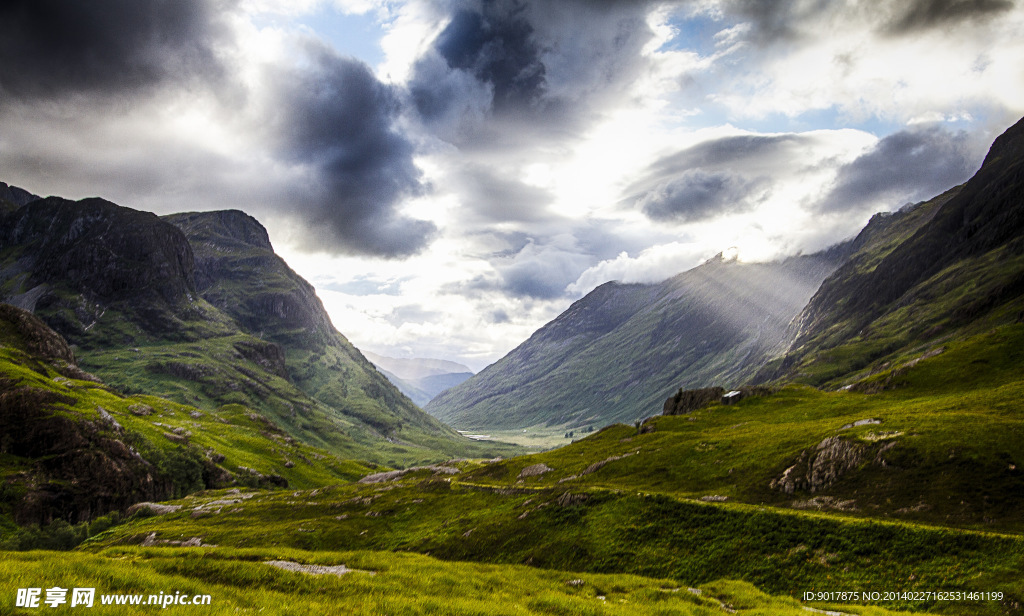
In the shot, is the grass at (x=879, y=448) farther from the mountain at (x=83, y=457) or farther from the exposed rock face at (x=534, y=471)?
the mountain at (x=83, y=457)

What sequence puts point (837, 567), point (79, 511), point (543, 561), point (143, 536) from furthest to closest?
1. point (79, 511)
2. point (143, 536)
3. point (543, 561)
4. point (837, 567)

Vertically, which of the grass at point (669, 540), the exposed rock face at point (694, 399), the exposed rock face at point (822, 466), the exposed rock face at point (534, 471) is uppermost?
the exposed rock face at point (694, 399)

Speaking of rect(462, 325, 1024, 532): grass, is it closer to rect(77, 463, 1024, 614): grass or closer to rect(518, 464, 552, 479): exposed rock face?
rect(518, 464, 552, 479): exposed rock face

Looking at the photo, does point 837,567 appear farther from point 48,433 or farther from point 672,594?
point 48,433

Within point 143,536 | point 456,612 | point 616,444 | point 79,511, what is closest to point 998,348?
point 616,444

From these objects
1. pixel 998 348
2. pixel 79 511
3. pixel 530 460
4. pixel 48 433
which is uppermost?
pixel 998 348

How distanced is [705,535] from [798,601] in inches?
449

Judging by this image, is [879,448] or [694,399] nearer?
[879,448]

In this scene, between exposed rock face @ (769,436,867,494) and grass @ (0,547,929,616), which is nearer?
grass @ (0,547,929,616)

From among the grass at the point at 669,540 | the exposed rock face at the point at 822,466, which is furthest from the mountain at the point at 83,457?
the exposed rock face at the point at 822,466

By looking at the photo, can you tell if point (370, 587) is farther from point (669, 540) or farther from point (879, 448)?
point (879, 448)

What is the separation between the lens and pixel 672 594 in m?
25.1

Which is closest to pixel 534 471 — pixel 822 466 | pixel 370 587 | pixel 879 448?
pixel 822 466

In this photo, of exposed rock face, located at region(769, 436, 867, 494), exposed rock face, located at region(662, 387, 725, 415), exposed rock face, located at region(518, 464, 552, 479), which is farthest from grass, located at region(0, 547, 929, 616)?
exposed rock face, located at region(662, 387, 725, 415)
